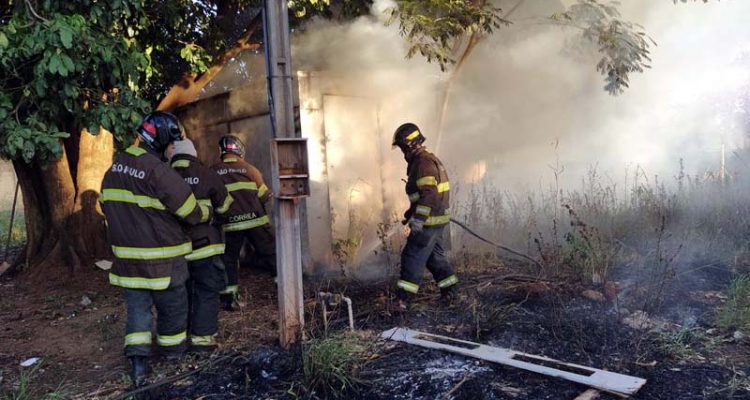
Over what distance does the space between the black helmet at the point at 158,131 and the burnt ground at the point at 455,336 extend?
5.09 feet

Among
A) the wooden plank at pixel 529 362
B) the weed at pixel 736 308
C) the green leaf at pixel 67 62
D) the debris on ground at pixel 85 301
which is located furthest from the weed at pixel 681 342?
the debris on ground at pixel 85 301

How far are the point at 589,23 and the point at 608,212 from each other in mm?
2371

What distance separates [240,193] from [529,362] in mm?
3272

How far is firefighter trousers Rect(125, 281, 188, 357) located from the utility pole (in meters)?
0.70

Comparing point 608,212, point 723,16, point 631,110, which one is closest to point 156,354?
point 608,212

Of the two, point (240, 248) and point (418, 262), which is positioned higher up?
point (240, 248)

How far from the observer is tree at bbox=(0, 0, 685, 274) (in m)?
3.95

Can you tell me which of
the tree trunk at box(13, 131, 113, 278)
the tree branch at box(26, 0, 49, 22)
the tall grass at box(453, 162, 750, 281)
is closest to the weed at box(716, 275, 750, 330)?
the tall grass at box(453, 162, 750, 281)

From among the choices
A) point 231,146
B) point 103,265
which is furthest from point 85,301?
point 231,146

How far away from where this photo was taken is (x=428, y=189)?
4.79 m

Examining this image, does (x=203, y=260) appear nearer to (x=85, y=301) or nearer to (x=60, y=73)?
(x=60, y=73)

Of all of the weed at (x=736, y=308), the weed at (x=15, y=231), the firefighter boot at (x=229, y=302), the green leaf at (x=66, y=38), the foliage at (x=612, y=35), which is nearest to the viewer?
the green leaf at (x=66, y=38)

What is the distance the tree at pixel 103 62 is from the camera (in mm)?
3949

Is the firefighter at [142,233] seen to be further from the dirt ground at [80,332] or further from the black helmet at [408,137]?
the black helmet at [408,137]
